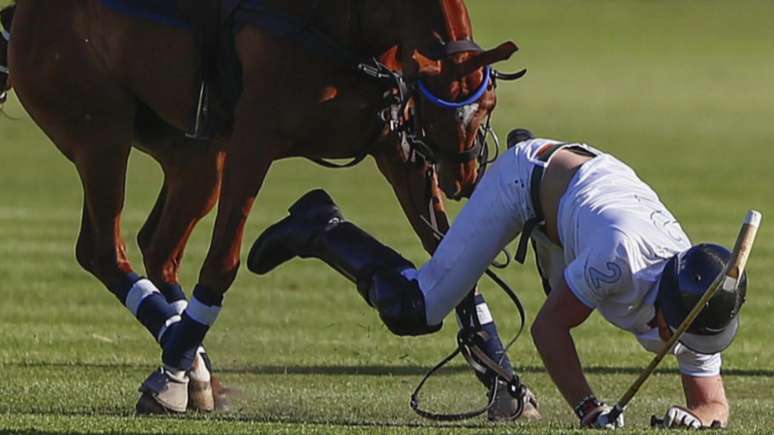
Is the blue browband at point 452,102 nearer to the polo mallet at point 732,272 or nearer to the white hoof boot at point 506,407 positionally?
the white hoof boot at point 506,407

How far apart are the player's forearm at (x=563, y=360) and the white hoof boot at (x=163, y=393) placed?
198 cm

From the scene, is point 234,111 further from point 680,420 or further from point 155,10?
point 680,420

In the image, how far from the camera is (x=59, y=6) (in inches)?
369

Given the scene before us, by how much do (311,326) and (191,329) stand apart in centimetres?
447

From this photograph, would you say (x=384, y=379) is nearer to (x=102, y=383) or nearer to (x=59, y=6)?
(x=102, y=383)

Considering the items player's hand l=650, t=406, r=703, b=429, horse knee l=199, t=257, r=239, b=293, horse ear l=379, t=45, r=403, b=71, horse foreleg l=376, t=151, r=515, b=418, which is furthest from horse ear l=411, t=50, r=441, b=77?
player's hand l=650, t=406, r=703, b=429

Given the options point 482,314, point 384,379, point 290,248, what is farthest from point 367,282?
point 384,379

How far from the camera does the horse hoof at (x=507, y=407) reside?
8.51 meters

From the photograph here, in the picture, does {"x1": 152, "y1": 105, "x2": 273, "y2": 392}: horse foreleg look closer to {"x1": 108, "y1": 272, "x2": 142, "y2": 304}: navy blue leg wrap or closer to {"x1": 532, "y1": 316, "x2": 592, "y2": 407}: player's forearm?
{"x1": 108, "y1": 272, "x2": 142, "y2": 304}: navy blue leg wrap

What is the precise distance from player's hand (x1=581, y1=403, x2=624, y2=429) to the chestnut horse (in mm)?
1514

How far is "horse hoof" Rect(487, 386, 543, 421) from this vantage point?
851 cm

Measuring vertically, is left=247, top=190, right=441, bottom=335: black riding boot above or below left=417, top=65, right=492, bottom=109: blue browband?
below

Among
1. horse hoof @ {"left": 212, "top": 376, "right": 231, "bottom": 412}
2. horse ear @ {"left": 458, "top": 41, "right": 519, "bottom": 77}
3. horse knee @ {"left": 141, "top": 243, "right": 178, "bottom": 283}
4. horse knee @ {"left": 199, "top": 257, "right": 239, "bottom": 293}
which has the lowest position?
horse hoof @ {"left": 212, "top": 376, "right": 231, "bottom": 412}

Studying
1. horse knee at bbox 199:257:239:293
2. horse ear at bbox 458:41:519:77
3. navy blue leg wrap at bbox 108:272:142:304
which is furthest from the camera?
navy blue leg wrap at bbox 108:272:142:304
